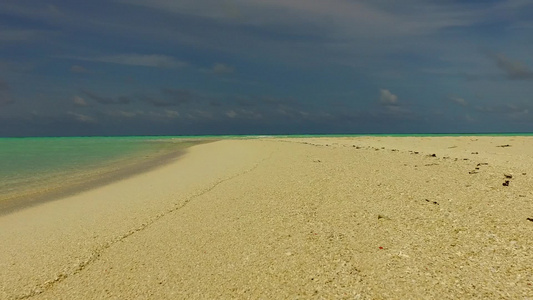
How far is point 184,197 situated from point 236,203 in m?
1.87

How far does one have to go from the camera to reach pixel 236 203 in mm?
8047

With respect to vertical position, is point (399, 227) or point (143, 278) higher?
point (399, 227)

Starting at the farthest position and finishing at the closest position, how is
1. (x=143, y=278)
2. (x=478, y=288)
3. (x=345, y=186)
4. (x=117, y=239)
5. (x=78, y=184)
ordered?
(x=78, y=184) → (x=345, y=186) → (x=117, y=239) → (x=143, y=278) → (x=478, y=288)

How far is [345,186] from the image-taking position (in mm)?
8812

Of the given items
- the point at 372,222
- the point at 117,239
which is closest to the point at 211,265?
the point at 117,239

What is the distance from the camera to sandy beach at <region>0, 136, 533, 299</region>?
3.87 m

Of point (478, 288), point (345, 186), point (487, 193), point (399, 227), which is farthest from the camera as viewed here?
point (345, 186)

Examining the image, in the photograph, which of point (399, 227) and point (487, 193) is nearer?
point (399, 227)

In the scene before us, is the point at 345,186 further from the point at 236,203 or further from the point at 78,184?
the point at 78,184

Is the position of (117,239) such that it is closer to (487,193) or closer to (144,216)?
(144,216)

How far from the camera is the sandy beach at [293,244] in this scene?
12.7 feet

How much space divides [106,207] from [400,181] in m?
7.24

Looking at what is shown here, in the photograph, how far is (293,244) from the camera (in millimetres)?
5129

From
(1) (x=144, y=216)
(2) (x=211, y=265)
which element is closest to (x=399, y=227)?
(2) (x=211, y=265)
